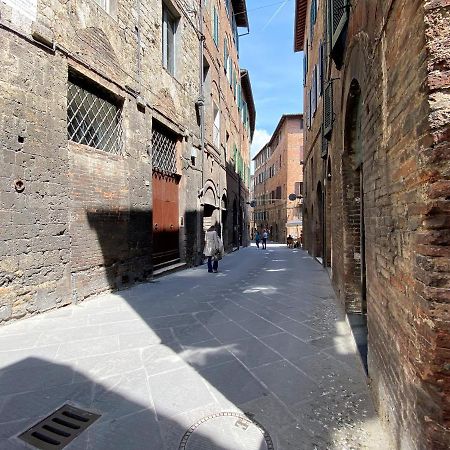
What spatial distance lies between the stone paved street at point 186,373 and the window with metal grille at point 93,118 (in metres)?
2.97

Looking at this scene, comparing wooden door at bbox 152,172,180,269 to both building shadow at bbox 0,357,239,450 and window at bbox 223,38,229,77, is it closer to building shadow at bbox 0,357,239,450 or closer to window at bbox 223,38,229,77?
building shadow at bbox 0,357,239,450

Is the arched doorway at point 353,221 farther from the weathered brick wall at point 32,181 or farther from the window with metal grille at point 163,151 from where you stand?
the window with metal grille at point 163,151

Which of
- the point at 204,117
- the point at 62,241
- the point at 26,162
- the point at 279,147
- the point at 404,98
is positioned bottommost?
the point at 62,241

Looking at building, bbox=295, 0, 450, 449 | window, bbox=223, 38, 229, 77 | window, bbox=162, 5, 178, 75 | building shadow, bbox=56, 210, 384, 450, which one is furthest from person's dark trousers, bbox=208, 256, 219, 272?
window, bbox=223, 38, 229, 77

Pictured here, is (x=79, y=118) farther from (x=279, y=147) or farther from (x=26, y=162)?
(x=279, y=147)

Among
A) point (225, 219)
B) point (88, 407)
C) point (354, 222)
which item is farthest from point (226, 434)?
point (225, 219)

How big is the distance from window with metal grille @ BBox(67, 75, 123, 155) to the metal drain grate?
447 cm

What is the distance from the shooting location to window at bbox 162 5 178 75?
8895mm

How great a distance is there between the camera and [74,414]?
2277mm

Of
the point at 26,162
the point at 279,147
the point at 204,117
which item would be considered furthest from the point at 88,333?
the point at 279,147

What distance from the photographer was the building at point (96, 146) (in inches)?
175

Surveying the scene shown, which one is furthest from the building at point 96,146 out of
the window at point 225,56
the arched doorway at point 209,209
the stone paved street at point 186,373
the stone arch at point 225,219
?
the window at point 225,56

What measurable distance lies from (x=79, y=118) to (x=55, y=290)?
2.93m

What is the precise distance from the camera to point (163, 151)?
8734 millimetres
